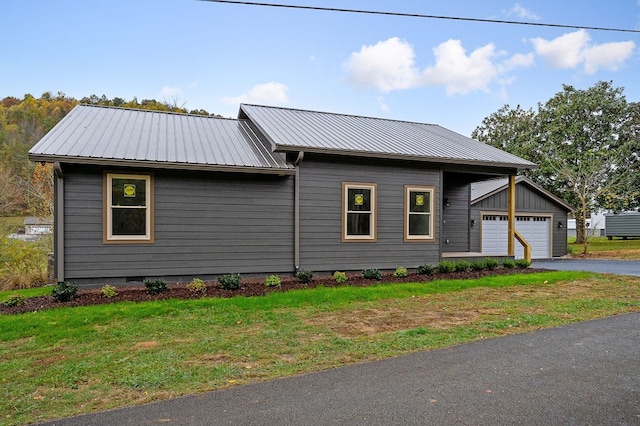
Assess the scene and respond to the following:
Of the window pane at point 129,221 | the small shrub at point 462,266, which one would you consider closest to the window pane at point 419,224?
the small shrub at point 462,266

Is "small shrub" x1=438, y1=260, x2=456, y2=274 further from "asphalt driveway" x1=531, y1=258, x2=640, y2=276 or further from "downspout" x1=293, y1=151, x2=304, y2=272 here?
"asphalt driveway" x1=531, y1=258, x2=640, y2=276

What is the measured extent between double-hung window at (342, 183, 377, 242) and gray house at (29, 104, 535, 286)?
1.1 inches

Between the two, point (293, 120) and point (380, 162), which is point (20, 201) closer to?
point (293, 120)

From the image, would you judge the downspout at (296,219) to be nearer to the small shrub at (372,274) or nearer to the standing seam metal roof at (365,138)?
the standing seam metal roof at (365,138)

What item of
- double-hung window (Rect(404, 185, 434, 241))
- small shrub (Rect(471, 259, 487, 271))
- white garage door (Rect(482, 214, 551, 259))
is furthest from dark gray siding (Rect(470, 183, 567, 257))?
double-hung window (Rect(404, 185, 434, 241))

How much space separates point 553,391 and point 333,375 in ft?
6.62

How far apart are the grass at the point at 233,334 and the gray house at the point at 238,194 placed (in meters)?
1.95

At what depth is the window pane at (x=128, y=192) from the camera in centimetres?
921

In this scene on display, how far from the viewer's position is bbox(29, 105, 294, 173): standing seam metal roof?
29.1 ft

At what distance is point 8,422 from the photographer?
3.21 metres

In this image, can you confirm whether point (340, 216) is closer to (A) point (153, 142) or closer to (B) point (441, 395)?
(A) point (153, 142)

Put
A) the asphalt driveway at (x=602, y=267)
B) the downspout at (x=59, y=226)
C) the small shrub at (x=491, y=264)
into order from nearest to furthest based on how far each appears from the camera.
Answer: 1. the downspout at (x=59, y=226)
2. the small shrub at (x=491, y=264)
3. the asphalt driveway at (x=602, y=267)

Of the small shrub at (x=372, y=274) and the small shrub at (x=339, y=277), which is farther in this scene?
the small shrub at (x=372, y=274)

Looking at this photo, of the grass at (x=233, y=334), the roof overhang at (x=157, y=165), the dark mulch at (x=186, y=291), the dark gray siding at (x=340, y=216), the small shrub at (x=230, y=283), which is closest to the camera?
the grass at (x=233, y=334)
